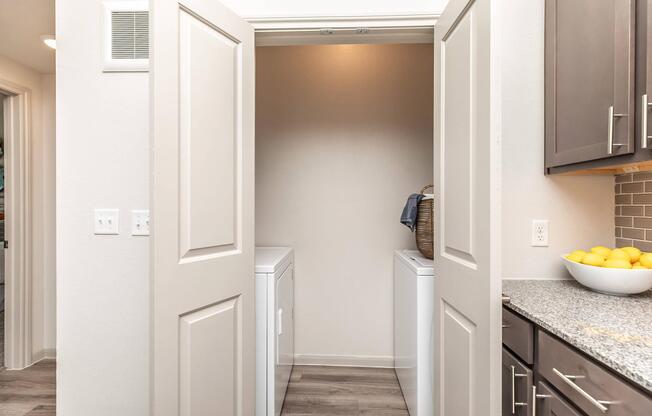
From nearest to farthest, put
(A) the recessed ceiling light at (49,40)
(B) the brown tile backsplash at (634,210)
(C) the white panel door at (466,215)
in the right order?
(C) the white panel door at (466,215), (B) the brown tile backsplash at (634,210), (A) the recessed ceiling light at (49,40)

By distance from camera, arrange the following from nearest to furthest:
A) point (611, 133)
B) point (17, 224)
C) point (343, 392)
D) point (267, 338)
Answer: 1. point (611, 133)
2. point (267, 338)
3. point (343, 392)
4. point (17, 224)

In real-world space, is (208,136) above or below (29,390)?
Answer: above

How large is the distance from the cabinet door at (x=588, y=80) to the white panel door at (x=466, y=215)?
1.55 feet

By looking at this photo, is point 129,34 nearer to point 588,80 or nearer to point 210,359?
point 210,359

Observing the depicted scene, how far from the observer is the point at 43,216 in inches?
109

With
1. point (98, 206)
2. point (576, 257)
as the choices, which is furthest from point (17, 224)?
point (576, 257)

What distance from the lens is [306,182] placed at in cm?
A: 277

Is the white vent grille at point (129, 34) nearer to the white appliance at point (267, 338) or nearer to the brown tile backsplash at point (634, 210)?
the white appliance at point (267, 338)

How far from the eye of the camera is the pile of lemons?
121cm

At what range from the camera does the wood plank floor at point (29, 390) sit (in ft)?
6.93

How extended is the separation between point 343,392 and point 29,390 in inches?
84.6

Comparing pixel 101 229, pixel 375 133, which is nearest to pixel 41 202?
pixel 101 229

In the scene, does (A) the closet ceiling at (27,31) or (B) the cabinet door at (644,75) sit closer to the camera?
(B) the cabinet door at (644,75)

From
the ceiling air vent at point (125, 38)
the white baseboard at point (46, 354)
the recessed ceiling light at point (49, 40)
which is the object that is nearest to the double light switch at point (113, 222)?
the ceiling air vent at point (125, 38)
